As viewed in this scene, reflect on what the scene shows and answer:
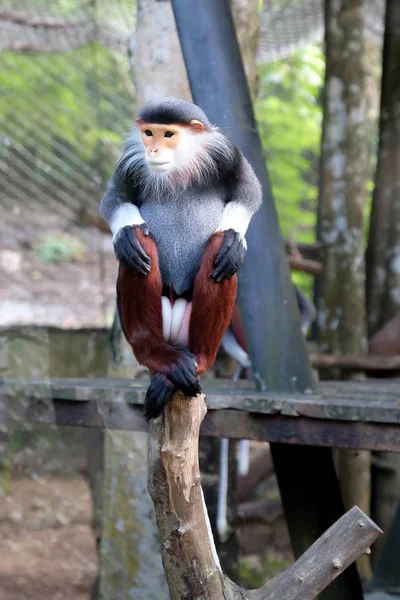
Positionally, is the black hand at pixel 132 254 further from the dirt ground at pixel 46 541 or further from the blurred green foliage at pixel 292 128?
the blurred green foliage at pixel 292 128

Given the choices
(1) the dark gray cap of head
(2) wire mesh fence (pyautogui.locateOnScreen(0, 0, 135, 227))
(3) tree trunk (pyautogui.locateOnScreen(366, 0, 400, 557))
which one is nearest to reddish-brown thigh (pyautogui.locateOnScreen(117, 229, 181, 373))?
(1) the dark gray cap of head

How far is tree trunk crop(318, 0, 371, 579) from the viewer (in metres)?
4.76

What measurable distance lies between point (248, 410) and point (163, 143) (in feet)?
3.61

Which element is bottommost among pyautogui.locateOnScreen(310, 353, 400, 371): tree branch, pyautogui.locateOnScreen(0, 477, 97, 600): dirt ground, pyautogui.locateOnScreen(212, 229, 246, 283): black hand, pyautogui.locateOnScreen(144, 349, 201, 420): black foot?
pyautogui.locateOnScreen(0, 477, 97, 600): dirt ground

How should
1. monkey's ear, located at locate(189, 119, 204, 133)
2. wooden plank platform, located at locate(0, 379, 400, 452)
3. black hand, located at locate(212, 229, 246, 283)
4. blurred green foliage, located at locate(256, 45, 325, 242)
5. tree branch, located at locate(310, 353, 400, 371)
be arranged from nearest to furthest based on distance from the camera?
black hand, located at locate(212, 229, 246, 283) → monkey's ear, located at locate(189, 119, 204, 133) → wooden plank platform, located at locate(0, 379, 400, 452) → tree branch, located at locate(310, 353, 400, 371) → blurred green foliage, located at locate(256, 45, 325, 242)

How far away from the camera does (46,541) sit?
16.9 feet

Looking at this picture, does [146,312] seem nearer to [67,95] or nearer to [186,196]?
[186,196]

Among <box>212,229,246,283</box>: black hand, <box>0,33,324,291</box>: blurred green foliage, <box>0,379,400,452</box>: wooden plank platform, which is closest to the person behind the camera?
<box>212,229,246,283</box>: black hand

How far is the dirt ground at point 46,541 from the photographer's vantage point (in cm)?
464

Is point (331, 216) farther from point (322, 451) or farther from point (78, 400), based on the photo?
point (78, 400)

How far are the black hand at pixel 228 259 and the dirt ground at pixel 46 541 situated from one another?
3.12 m

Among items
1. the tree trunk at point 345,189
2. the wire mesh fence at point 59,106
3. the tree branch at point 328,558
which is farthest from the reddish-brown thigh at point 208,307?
the wire mesh fence at point 59,106

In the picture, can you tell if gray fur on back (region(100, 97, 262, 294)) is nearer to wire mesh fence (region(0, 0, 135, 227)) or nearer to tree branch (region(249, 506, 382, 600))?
tree branch (region(249, 506, 382, 600))

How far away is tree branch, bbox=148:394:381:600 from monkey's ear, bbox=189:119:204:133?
2.54 feet
